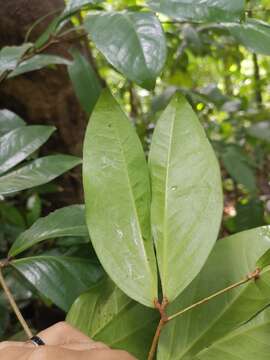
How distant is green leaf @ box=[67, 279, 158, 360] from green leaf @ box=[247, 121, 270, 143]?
32.5 inches

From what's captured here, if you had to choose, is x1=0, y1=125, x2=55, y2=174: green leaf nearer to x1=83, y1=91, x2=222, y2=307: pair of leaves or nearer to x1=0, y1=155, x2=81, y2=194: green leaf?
x1=0, y1=155, x2=81, y2=194: green leaf

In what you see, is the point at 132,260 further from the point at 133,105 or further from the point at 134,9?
the point at 133,105

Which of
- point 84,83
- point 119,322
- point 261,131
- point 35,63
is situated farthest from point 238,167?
point 119,322

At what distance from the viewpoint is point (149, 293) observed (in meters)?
0.38

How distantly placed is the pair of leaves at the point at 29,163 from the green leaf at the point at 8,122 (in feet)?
0.42

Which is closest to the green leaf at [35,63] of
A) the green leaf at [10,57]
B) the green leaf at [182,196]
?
the green leaf at [10,57]

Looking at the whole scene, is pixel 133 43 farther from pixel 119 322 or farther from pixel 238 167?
pixel 238 167

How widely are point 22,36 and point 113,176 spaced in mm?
695

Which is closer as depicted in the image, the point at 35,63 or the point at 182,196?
the point at 182,196

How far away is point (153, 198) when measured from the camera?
412mm

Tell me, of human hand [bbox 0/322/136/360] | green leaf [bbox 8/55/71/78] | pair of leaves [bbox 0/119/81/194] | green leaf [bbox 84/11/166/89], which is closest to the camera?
human hand [bbox 0/322/136/360]

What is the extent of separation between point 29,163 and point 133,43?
24cm

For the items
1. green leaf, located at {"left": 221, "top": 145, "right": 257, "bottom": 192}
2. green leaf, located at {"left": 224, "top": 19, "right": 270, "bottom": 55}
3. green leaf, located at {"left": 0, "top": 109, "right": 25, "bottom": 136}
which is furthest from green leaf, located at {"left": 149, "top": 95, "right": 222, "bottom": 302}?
green leaf, located at {"left": 221, "top": 145, "right": 257, "bottom": 192}

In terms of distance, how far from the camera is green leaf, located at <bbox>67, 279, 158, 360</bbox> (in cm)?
45
